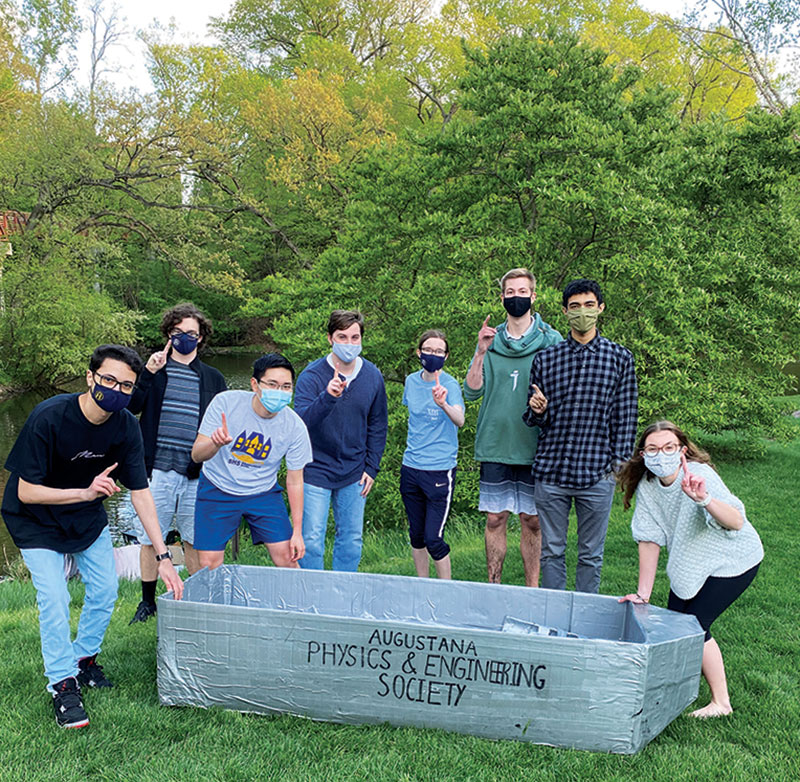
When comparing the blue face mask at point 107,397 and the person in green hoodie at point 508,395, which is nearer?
the blue face mask at point 107,397

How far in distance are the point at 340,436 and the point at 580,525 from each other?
5.73ft

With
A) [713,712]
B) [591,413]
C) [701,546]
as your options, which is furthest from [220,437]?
[713,712]

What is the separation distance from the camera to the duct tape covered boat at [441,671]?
10.4 feet

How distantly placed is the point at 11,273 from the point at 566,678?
73.8 ft

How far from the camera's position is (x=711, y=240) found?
36.4ft

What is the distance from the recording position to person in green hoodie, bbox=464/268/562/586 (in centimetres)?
471

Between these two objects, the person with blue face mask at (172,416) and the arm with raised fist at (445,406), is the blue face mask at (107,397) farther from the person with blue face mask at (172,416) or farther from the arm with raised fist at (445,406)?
the arm with raised fist at (445,406)

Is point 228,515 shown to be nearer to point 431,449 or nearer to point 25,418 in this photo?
point 431,449

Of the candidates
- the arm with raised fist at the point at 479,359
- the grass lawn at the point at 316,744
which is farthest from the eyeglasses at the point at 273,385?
the grass lawn at the point at 316,744

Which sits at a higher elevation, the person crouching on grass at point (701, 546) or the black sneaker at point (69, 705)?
the person crouching on grass at point (701, 546)

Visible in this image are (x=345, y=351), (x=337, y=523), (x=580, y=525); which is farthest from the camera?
(x=337, y=523)

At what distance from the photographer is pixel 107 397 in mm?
3471

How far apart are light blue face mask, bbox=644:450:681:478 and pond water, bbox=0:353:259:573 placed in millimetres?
10103

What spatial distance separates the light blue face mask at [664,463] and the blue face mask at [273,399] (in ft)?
7.03
